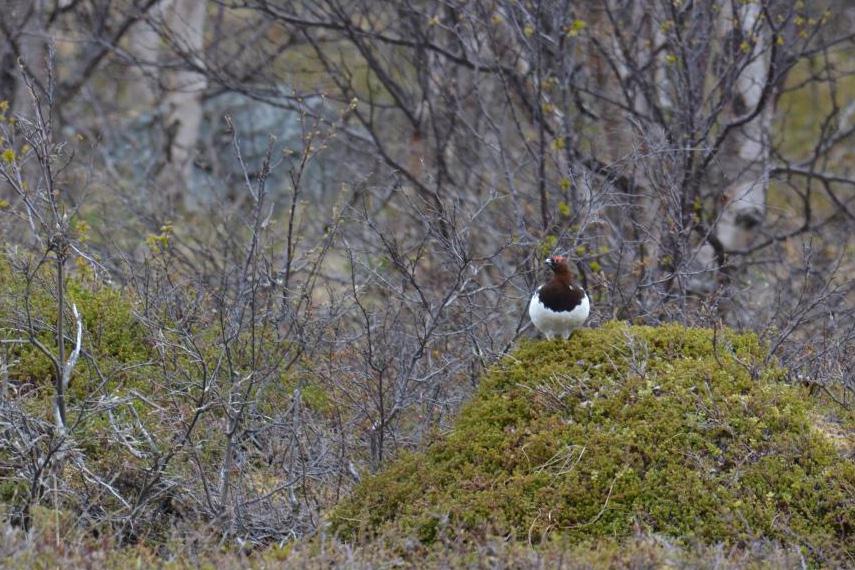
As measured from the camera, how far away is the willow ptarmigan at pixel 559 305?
7.01m

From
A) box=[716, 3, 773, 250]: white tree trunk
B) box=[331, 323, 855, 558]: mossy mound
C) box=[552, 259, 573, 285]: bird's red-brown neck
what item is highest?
box=[716, 3, 773, 250]: white tree trunk

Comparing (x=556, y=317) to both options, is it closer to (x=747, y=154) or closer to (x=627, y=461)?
(x=627, y=461)

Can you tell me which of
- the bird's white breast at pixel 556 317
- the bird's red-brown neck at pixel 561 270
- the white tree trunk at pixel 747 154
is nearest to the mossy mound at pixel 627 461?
the bird's white breast at pixel 556 317

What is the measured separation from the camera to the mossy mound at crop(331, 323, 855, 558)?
19.9 feet

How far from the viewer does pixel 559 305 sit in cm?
700

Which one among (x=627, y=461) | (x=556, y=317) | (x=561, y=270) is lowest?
(x=627, y=461)

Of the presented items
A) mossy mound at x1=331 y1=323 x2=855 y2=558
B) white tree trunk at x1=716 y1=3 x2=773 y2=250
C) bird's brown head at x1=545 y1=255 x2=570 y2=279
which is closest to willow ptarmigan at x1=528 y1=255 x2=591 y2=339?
bird's brown head at x1=545 y1=255 x2=570 y2=279

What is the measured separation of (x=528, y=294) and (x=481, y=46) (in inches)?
147

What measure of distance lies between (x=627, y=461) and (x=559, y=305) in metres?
1.12

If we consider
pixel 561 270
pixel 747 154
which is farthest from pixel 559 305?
pixel 747 154

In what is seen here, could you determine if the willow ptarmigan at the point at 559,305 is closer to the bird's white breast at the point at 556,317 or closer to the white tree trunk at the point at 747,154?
the bird's white breast at the point at 556,317

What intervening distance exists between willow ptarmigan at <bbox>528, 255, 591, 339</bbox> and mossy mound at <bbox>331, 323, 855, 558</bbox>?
0.17 meters

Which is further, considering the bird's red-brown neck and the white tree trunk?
the white tree trunk

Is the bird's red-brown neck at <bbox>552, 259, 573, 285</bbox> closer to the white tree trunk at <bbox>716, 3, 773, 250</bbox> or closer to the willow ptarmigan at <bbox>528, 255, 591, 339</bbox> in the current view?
the willow ptarmigan at <bbox>528, 255, 591, 339</bbox>
